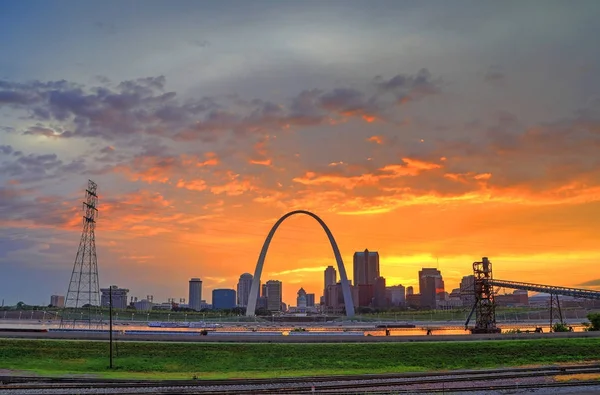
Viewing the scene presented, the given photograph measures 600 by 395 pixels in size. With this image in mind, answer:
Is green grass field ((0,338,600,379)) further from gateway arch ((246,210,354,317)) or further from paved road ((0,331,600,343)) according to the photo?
gateway arch ((246,210,354,317))

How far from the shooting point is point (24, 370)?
41.8 meters

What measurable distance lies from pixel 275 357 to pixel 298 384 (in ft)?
46.4

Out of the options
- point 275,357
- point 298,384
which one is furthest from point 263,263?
point 298,384

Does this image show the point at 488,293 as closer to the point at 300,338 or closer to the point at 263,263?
the point at 300,338

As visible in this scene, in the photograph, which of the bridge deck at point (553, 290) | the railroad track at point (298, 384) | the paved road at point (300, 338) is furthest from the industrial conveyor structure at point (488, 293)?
the railroad track at point (298, 384)

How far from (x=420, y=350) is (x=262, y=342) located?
16424 mm

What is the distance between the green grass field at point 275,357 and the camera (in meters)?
44.0

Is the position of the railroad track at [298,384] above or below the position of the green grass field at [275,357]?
above

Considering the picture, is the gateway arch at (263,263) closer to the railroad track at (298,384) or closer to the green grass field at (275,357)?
the green grass field at (275,357)

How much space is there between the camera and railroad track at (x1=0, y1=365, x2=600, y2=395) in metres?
30.8

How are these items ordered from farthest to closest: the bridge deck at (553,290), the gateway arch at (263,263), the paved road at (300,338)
A: the gateway arch at (263,263) < the bridge deck at (553,290) < the paved road at (300,338)

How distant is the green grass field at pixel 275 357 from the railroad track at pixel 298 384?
600cm

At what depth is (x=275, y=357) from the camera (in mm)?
48125

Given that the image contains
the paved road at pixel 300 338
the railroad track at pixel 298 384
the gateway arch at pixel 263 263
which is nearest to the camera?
the railroad track at pixel 298 384
